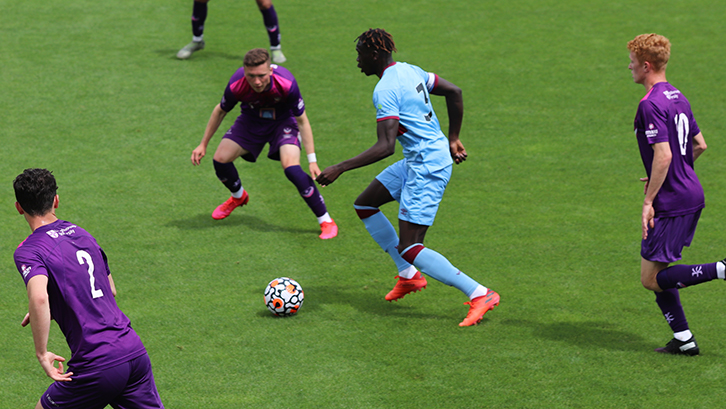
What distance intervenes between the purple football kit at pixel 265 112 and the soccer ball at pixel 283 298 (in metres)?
2.34

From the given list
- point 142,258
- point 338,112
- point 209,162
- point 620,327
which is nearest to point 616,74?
point 338,112

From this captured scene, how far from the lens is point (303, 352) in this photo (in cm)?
588

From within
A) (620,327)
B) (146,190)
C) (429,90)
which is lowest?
(146,190)

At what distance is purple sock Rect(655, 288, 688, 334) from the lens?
5.57 m

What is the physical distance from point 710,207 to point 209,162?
6.16m

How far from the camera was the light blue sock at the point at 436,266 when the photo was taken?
6.20 m

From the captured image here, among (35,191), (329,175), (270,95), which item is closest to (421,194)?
(329,175)

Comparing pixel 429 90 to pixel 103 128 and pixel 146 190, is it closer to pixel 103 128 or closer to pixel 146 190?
pixel 146 190

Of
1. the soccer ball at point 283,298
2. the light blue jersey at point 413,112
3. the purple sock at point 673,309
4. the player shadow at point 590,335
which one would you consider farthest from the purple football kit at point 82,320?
the purple sock at point 673,309

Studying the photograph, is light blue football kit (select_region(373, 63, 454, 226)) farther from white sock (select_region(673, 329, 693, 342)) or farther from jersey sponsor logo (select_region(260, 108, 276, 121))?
jersey sponsor logo (select_region(260, 108, 276, 121))

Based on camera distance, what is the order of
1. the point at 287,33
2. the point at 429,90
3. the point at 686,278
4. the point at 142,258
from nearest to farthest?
the point at 686,278
the point at 429,90
the point at 142,258
the point at 287,33

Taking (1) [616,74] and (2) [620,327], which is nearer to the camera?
(2) [620,327]

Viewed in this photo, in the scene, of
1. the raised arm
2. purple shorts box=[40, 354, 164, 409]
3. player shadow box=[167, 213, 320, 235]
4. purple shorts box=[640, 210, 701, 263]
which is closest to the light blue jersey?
purple shorts box=[640, 210, 701, 263]

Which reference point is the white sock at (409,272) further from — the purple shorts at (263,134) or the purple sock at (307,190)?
the purple shorts at (263,134)
